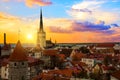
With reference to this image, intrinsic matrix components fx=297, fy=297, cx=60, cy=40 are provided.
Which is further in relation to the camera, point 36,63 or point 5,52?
point 5,52

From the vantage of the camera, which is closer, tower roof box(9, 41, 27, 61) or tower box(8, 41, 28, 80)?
tower box(8, 41, 28, 80)

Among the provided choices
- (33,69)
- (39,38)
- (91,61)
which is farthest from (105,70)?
(39,38)

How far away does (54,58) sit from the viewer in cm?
6594

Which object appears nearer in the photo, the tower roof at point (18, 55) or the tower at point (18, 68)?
the tower at point (18, 68)

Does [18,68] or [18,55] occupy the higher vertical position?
[18,55]

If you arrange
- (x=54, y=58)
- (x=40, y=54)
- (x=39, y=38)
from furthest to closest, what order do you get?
1. (x=39, y=38)
2. (x=40, y=54)
3. (x=54, y=58)

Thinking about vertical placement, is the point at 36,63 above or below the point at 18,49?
below

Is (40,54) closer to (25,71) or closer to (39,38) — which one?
(39,38)

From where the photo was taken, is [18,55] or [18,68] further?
[18,55]

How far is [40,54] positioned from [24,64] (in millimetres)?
46811

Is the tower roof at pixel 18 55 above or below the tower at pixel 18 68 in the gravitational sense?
above

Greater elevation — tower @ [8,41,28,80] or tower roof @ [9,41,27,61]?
tower roof @ [9,41,27,61]

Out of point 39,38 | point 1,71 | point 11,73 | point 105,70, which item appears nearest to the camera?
point 11,73

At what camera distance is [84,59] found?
225 feet
